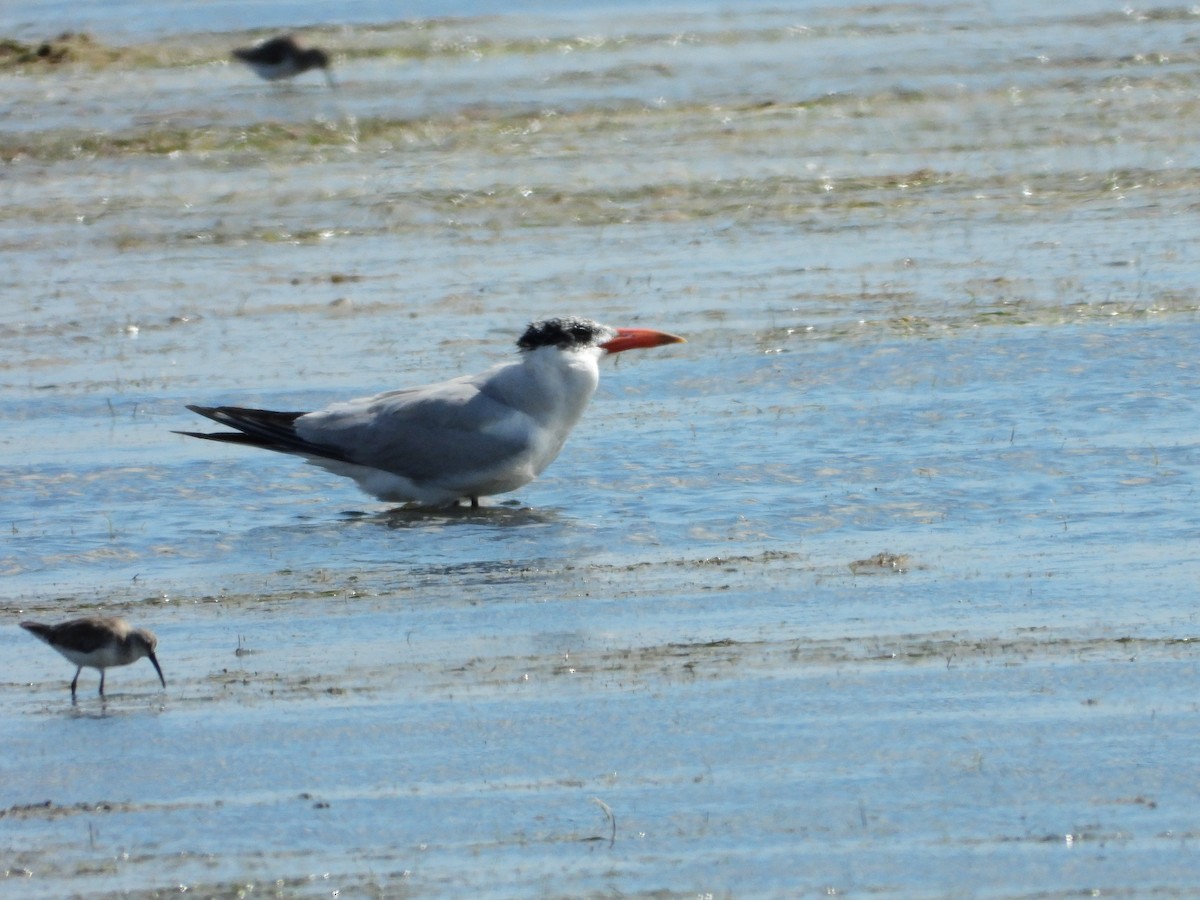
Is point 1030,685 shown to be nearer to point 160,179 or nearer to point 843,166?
point 843,166

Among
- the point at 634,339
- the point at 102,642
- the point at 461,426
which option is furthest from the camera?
the point at 634,339

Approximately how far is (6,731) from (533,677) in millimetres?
1454

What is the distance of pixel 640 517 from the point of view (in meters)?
8.44

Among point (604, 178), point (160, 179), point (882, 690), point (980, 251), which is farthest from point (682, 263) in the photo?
point (882, 690)

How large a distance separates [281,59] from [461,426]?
14.0 metres

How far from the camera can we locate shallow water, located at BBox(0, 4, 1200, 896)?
513 centimetres

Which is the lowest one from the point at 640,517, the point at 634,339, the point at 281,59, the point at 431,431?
the point at 640,517

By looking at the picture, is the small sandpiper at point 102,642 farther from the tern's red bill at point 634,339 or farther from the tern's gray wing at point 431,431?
the tern's red bill at point 634,339

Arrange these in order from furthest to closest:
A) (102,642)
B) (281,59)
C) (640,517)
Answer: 1. (281,59)
2. (640,517)
3. (102,642)

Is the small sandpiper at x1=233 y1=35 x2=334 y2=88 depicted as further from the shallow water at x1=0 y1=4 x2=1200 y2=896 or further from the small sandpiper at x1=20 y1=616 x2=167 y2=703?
the small sandpiper at x1=20 y1=616 x2=167 y2=703

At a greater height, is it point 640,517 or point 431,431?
point 431,431

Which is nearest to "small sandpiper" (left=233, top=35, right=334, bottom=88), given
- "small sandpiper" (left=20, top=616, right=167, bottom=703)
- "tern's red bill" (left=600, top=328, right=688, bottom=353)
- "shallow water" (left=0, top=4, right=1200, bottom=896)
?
"shallow water" (left=0, top=4, right=1200, bottom=896)

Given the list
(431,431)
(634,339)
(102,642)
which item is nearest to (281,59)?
(634,339)

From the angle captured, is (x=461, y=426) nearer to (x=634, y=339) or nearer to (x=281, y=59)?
(x=634, y=339)
